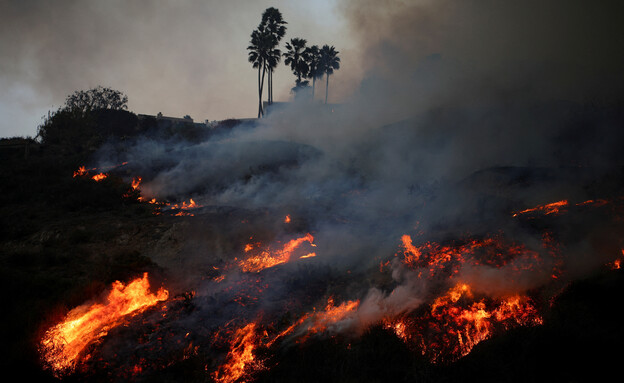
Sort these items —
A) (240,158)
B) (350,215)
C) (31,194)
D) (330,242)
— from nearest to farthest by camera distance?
(330,242)
(350,215)
(31,194)
(240,158)

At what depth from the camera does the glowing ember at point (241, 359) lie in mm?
→ 5215

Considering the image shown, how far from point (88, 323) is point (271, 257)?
17.6 ft

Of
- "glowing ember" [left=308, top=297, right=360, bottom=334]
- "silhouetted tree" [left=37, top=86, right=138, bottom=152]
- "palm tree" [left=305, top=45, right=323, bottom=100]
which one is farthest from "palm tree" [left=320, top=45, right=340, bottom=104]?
"glowing ember" [left=308, top=297, right=360, bottom=334]

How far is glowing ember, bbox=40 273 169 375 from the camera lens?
5.27m

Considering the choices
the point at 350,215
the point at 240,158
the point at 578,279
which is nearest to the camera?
the point at 578,279

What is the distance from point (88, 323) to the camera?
20.3 ft

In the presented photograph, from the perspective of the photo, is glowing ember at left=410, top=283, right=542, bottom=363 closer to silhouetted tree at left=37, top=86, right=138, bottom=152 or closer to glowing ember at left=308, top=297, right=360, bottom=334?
glowing ember at left=308, top=297, right=360, bottom=334

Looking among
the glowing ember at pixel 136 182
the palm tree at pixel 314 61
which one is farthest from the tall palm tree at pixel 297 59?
the glowing ember at pixel 136 182

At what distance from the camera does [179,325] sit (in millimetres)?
6074

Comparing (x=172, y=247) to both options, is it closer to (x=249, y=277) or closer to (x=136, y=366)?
(x=249, y=277)

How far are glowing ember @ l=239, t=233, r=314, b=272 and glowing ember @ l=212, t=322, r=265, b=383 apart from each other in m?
3.40

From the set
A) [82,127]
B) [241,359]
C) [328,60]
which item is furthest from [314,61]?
[241,359]

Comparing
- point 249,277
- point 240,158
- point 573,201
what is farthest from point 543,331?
point 240,158

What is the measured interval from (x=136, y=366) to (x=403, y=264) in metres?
6.35
